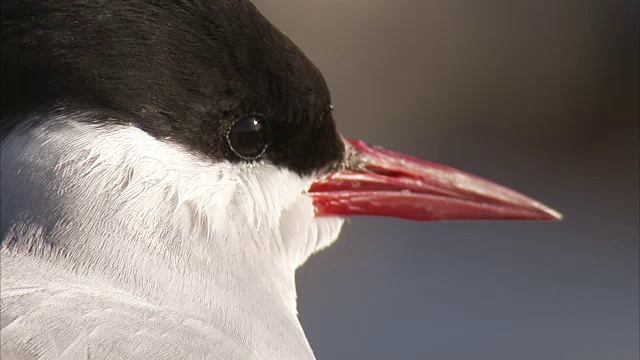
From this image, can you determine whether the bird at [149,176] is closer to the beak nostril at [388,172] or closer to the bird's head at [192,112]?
the bird's head at [192,112]

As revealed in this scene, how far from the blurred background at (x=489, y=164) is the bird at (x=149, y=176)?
183 inches

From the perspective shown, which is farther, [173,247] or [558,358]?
[558,358]

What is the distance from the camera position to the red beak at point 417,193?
3.56m

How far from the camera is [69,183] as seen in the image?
2.55 meters

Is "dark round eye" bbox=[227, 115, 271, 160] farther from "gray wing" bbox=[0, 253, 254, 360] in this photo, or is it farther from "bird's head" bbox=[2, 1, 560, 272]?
"gray wing" bbox=[0, 253, 254, 360]

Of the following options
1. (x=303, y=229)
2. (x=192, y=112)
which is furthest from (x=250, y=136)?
(x=303, y=229)

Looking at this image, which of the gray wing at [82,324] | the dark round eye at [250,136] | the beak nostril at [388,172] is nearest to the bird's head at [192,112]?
the dark round eye at [250,136]

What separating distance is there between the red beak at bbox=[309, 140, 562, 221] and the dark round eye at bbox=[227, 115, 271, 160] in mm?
499

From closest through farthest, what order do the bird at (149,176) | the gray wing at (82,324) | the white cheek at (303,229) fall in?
1. the gray wing at (82,324)
2. the bird at (149,176)
3. the white cheek at (303,229)

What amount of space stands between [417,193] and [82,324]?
159 centimetres

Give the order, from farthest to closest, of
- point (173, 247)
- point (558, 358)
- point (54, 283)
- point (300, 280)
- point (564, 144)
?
1. point (564, 144)
2. point (300, 280)
3. point (558, 358)
4. point (173, 247)
5. point (54, 283)

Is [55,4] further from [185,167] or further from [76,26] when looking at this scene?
[185,167]

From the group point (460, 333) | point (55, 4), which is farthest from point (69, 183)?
point (460, 333)

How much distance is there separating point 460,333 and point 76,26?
597 centimetres
